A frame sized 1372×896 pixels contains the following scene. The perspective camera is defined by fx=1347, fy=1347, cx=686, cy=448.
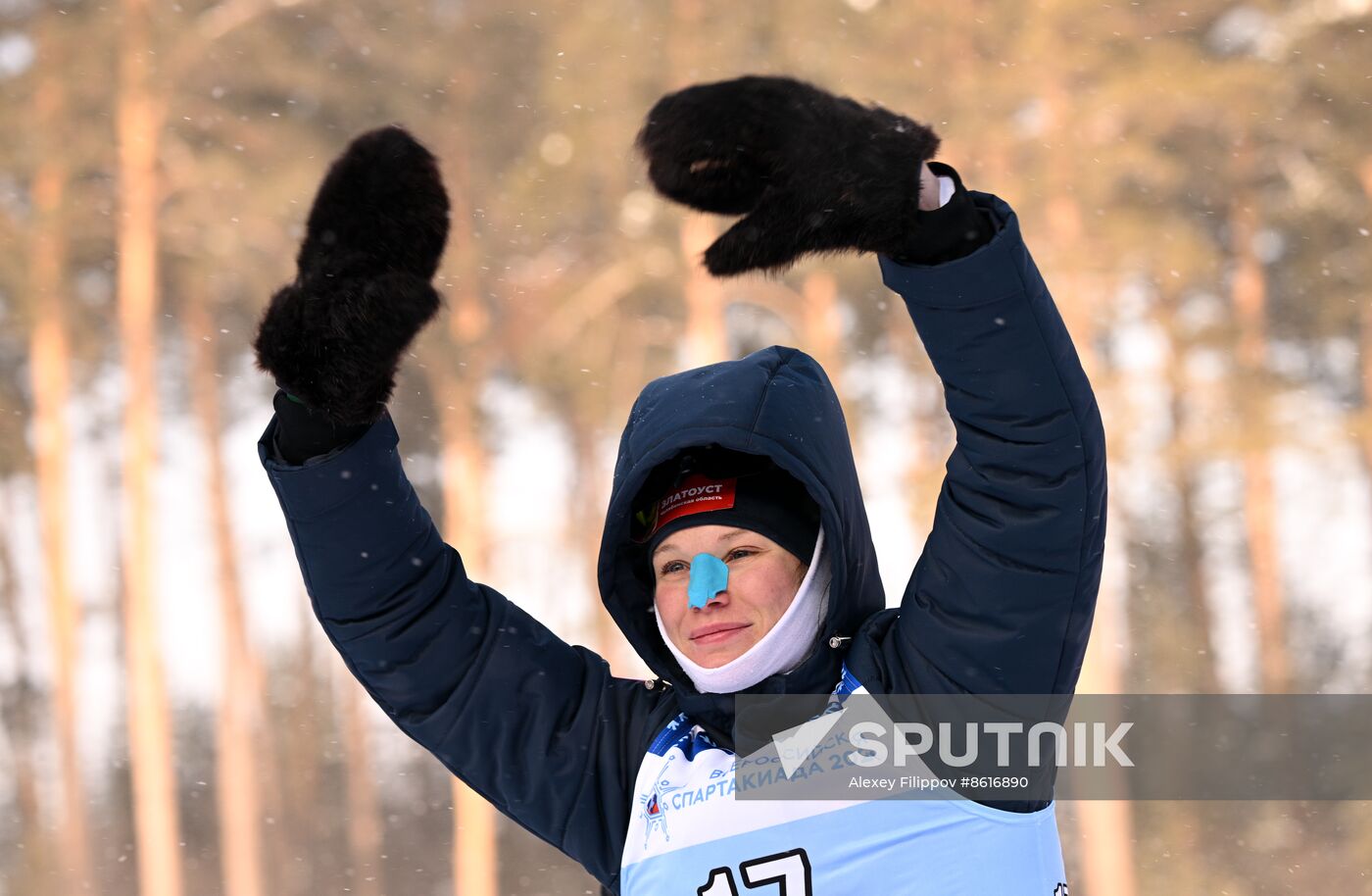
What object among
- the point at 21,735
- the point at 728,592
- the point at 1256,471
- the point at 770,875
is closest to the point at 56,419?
the point at 21,735

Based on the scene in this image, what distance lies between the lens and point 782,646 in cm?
229

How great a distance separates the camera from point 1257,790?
60.4 feet

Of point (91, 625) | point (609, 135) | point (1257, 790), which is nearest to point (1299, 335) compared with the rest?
point (1257, 790)

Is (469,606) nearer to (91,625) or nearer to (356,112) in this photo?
(356,112)

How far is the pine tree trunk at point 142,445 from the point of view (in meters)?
15.1

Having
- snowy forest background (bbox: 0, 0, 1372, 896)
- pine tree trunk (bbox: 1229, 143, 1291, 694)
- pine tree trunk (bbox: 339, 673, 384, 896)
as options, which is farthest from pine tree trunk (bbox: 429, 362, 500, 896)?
pine tree trunk (bbox: 339, 673, 384, 896)

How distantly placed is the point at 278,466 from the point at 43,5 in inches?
623

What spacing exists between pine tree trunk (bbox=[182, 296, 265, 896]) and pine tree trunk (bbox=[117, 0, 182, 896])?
2.54 meters

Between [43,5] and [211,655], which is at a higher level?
[43,5]

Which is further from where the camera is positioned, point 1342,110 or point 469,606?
point 1342,110

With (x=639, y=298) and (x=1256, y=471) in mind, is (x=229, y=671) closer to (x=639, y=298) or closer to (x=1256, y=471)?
(x=639, y=298)

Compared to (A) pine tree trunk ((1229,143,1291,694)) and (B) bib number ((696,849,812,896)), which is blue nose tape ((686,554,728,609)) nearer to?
(B) bib number ((696,849,812,896))

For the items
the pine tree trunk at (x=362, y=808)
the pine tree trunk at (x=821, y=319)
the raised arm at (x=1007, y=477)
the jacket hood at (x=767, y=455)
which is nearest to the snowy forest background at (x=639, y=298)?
the pine tree trunk at (x=821, y=319)

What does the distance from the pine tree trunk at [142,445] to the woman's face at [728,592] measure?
14.6m
